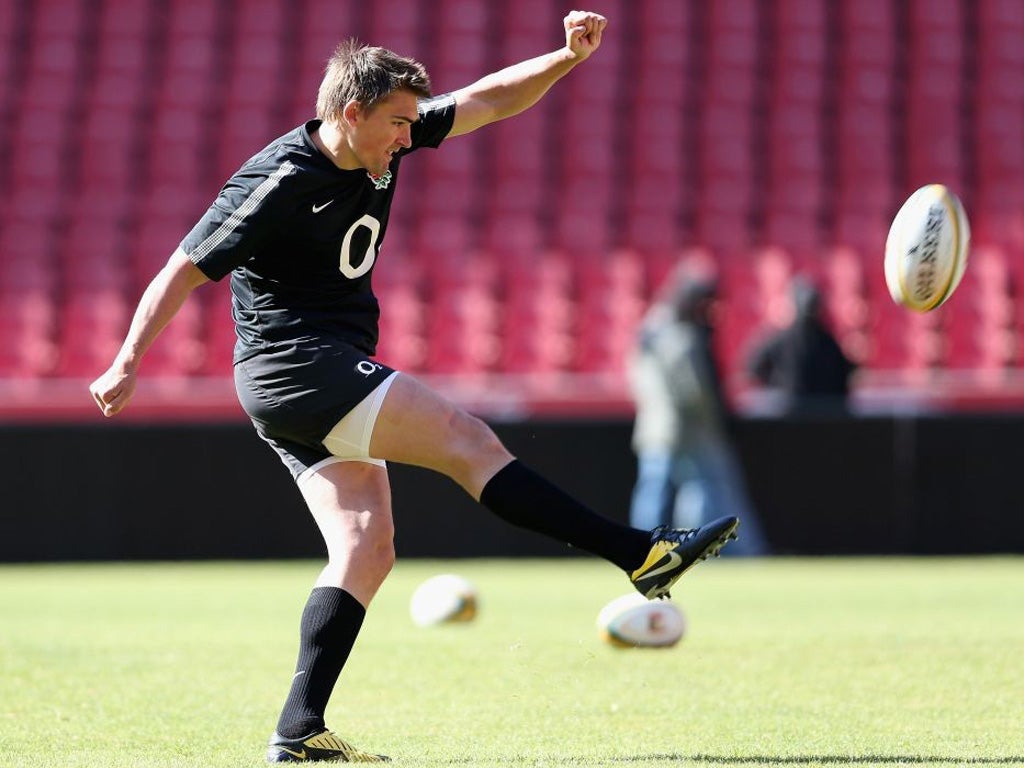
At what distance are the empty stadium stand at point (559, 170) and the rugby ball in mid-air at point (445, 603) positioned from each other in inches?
221

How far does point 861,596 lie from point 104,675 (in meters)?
5.11

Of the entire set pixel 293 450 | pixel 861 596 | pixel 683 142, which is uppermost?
pixel 683 142

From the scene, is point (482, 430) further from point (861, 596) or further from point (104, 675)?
point (861, 596)

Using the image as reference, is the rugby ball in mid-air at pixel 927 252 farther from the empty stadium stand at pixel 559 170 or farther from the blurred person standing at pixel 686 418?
the empty stadium stand at pixel 559 170

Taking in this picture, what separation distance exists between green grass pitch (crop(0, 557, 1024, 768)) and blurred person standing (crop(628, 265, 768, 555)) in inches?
69.6

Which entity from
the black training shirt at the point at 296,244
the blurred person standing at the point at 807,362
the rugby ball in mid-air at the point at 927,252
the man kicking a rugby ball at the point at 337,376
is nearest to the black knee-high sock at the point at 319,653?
the man kicking a rugby ball at the point at 337,376

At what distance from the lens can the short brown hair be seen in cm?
465

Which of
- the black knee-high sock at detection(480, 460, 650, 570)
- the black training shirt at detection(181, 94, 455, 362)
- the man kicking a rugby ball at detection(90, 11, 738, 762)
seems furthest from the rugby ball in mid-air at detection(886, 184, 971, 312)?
the black training shirt at detection(181, 94, 455, 362)

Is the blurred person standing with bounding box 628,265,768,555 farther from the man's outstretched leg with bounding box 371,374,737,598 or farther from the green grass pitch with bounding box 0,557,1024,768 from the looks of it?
the man's outstretched leg with bounding box 371,374,737,598

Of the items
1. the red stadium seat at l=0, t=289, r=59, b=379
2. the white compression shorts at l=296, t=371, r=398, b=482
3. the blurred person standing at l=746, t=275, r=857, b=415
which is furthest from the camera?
the red stadium seat at l=0, t=289, r=59, b=379

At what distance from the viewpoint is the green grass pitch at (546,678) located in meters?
4.96

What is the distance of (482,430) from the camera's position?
15.9 ft

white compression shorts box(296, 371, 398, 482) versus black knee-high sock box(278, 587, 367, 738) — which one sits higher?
white compression shorts box(296, 371, 398, 482)

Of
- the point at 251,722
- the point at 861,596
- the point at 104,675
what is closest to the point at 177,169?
the point at 861,596
